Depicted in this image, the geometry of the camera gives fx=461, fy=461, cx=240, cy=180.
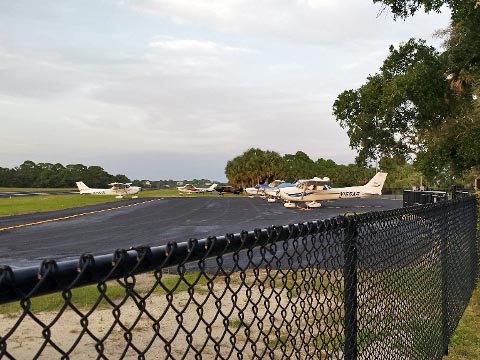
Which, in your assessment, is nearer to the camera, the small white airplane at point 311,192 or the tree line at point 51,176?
the small white airplane at point 311,192

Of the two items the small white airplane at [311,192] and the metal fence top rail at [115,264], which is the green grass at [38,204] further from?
the metal fence top rail at [115,264]

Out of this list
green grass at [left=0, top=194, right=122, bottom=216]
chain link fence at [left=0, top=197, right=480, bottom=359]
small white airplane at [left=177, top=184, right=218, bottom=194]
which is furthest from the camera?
small white airplane at [left=177, top=184, right=218, bottom=194]

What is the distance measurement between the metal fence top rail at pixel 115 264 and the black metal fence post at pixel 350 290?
97cm

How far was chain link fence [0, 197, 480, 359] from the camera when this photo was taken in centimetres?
160

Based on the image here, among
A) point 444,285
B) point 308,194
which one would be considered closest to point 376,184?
point 308,194

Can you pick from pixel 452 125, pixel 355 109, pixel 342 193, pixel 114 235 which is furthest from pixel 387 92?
pixel 342 193

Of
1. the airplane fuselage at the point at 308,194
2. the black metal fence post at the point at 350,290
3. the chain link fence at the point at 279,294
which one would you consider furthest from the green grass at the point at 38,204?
the black metal fence post at the point at 350,290

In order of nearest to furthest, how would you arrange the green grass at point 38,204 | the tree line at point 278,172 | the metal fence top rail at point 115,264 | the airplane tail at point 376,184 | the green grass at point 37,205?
1. the metal fence top rail at point 115,264
2. the green grass at point 37,205
3. the green grass at point 38,204
4. the airplane tail at point 376,184
5. the tree line at point 278,172

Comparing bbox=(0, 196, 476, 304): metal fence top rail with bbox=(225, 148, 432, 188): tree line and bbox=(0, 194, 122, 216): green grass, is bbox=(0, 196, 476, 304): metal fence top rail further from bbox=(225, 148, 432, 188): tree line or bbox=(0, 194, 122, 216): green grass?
bbox=(225, 148, 432, 188): tree line

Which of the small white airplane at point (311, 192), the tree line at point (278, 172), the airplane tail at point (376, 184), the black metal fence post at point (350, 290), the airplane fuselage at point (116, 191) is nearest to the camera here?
the black metal fence post at point (350, 290)

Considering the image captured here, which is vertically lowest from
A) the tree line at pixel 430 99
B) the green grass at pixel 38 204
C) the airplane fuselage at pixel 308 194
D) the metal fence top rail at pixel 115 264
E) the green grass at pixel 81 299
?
the green grass at pixel 38 204

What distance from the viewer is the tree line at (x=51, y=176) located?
15275 centimetres

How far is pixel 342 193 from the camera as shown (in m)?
48.2

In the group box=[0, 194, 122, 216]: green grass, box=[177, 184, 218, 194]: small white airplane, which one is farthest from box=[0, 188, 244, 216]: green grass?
box=[177, 184, 218, 194]: small white airplane
